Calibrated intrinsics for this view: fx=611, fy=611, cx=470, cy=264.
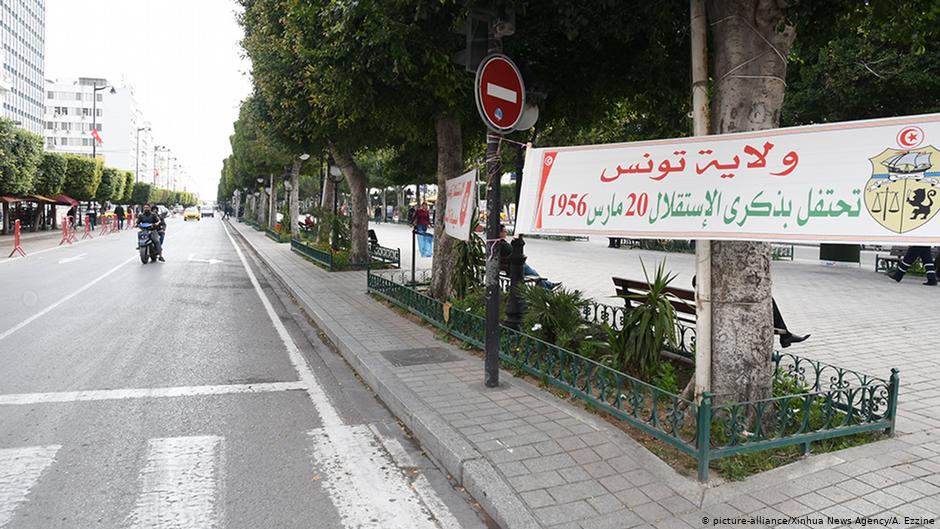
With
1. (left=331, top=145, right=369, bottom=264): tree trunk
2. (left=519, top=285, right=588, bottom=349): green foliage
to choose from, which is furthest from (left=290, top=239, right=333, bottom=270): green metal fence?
(left=519, top=285, right=588, bottom=349): green foliage

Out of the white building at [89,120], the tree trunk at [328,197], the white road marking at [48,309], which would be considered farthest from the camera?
the white building at [89,120]

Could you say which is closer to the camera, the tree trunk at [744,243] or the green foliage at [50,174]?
the tree trunk at [744,243]

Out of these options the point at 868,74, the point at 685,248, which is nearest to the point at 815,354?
the point at 868,74

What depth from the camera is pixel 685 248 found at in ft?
80.9

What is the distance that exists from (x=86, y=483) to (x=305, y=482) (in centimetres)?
135

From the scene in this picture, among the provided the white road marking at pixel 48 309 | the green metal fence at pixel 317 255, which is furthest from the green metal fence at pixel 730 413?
the green metal fence at pixel 317 255

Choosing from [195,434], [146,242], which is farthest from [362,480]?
[146,242]

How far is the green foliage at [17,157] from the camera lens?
26188mm

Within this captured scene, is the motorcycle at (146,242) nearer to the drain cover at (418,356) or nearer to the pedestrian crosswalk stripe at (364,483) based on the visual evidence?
the drain cover at (418,356)

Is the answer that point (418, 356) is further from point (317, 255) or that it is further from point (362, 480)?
point (317, 255)

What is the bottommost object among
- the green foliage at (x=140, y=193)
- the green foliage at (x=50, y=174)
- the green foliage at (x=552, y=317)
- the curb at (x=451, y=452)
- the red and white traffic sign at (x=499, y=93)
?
the curb at (x=451, y=452)

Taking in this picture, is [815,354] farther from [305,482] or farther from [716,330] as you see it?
[305,482]

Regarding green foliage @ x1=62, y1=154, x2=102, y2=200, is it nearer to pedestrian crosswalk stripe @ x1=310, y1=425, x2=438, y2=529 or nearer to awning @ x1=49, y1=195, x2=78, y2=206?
awning @ x1=49, y1=195, x2=78, y2=206

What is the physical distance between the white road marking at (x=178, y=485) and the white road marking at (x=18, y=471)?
0.62 m
